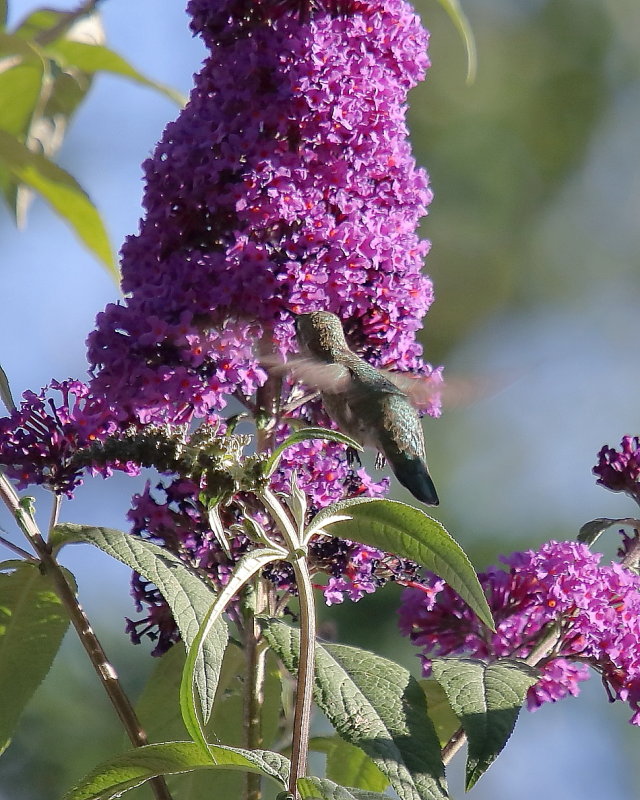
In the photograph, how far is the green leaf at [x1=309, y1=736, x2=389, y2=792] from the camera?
1084 millimetres

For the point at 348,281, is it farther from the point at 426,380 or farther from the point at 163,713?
the point at 163,713

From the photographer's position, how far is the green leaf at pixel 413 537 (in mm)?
857

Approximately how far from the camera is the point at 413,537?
882mm

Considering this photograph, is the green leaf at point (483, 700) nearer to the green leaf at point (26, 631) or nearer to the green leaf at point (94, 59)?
the green leaf at point (26, 631)

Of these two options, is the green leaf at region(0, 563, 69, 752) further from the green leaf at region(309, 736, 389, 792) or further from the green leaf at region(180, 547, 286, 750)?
the green leaf at region(309, 736, 389, 792)

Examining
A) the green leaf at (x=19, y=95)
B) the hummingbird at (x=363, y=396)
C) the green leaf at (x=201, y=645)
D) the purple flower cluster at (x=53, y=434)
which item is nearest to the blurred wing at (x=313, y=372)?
the hummingbird at (x=363, y=396)

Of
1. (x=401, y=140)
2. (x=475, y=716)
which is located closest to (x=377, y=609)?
(x=401, y=140)

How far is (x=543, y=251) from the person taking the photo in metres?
4.17

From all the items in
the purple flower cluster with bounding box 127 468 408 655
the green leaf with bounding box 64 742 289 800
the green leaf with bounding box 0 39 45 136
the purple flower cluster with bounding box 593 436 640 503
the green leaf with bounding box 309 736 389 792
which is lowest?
the green leaf with bounding box 64 742 289 800

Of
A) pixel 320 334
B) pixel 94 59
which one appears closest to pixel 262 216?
pixel 320 334

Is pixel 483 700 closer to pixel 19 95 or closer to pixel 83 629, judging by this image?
pixel 83 629

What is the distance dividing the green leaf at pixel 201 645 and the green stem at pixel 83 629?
0.06 metres

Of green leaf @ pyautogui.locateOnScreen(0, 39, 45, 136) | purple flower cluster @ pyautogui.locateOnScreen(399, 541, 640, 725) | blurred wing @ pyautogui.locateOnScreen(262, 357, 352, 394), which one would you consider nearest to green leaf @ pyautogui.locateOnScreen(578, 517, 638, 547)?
purple flower cluster @ pyautogui.locateOnScreen(399, 541, 640, 725)

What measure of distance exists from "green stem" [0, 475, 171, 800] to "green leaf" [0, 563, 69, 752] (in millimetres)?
30
